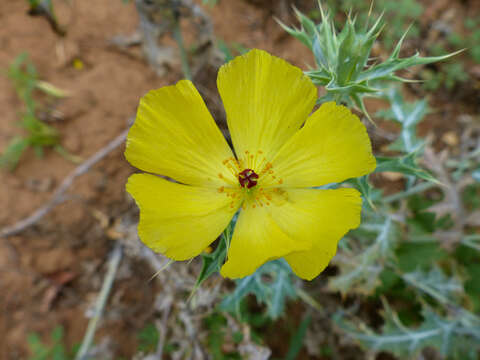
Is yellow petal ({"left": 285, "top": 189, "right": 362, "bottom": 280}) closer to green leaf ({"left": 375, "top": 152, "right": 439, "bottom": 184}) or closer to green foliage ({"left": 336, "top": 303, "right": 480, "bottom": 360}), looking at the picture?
green leaf ({"left": 375, "top": 152, "right": 439, "bottom": 184})

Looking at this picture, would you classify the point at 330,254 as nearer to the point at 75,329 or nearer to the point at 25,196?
the point at 75,329

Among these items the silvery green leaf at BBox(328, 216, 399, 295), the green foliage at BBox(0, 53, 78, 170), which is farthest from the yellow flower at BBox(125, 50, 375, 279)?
the green foliage at BBox(0, 53, 78, 170)

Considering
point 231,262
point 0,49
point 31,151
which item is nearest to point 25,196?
point 31,151

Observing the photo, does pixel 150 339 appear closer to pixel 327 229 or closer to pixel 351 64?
pixel 327 229

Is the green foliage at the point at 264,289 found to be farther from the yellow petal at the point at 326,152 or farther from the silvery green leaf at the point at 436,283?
the silvery green leaf at the point at 436,283

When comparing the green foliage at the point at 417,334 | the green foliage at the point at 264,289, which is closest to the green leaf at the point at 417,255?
the green foliage at the point at 417,334

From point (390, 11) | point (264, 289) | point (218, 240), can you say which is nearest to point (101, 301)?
point (218, 240)
